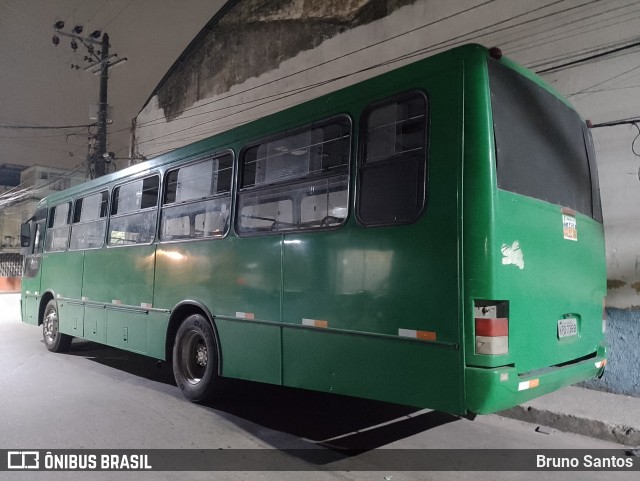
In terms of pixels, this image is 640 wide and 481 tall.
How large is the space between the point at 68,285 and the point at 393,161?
23.7 feet

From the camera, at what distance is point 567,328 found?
12.5ft

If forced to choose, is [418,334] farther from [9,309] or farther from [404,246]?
[9,309]

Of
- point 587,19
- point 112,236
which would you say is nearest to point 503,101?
point 587,19

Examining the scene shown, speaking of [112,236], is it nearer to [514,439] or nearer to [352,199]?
[352,199]

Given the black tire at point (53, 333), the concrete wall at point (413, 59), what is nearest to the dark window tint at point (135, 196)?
the black tire at point (53, 333)

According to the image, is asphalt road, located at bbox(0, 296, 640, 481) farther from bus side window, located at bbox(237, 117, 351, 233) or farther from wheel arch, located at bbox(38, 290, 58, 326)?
wheel arch, located at bbox(38, 290, 58, 326)

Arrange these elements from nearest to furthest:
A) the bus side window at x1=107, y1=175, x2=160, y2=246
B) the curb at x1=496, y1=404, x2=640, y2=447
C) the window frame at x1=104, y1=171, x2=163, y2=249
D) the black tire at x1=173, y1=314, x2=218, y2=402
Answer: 1. the curb at x1=496, y1=404, x2=640, y2=447
2. the black tire at x1=173, y1=314, x2=218, y2=402
3. the window frame at x1=104, y1=171, x2=163, y2=249
4. the bus side window at x1=107, y1=175, x2=160, y2=246

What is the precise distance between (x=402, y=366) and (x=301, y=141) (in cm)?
232

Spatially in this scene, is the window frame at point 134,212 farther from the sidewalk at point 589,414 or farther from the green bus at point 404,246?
the sidewalk at point 589,414

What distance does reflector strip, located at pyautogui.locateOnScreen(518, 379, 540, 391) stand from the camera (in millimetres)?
3244

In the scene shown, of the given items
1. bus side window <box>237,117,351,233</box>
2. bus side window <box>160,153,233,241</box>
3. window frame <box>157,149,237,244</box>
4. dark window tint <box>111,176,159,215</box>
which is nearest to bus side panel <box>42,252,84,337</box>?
dark window tint <box>111,176,159,215</box>

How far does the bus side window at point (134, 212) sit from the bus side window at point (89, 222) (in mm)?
353

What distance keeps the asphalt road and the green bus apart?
561 millimetres

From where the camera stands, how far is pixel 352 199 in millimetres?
3900
